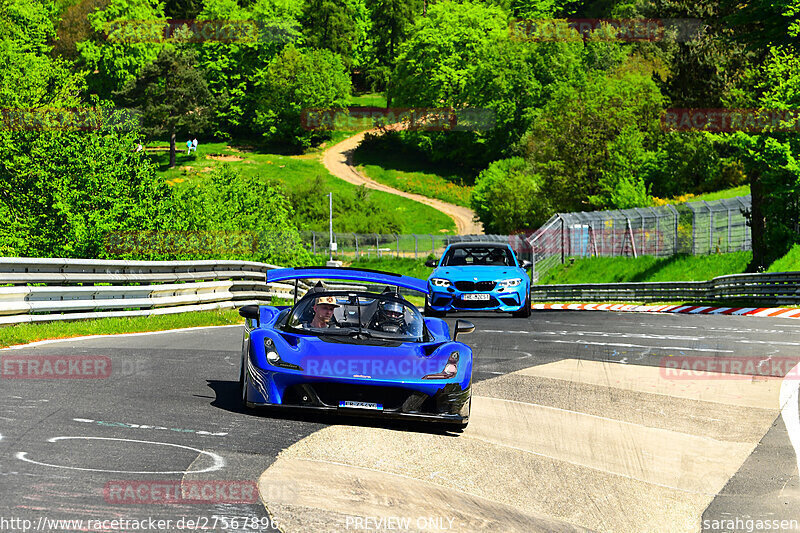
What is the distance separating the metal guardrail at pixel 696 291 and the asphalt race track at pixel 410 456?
16655mm

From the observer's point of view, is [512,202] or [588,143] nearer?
[588,143]

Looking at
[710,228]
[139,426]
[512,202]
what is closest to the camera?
[139,426]

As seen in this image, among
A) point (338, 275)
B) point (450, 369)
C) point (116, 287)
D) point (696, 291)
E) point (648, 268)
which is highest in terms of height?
point (338, 275)

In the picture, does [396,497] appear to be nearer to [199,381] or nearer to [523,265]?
[199,381]

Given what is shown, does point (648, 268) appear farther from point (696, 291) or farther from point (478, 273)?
point (478, 273)

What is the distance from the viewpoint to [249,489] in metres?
5.66

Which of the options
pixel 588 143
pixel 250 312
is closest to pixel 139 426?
pixel 250 312

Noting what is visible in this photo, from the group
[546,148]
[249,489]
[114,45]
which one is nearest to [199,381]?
[249,489]

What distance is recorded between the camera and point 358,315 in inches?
362

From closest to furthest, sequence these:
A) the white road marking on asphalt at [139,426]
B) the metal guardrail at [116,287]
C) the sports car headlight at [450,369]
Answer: the white road marking on asphalt at [139,426] < the sports car headlight at [450,369] < the metal guardrail at [116,287]

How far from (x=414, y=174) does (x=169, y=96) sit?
1174 inches

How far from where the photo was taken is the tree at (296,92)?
11631 cm

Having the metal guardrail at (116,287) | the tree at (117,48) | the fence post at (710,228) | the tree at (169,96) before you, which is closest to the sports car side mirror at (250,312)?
the metal guardrail at (116,287)

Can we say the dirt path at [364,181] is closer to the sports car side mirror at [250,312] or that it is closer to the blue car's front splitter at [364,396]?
the sports car side mirror at [250,312]
